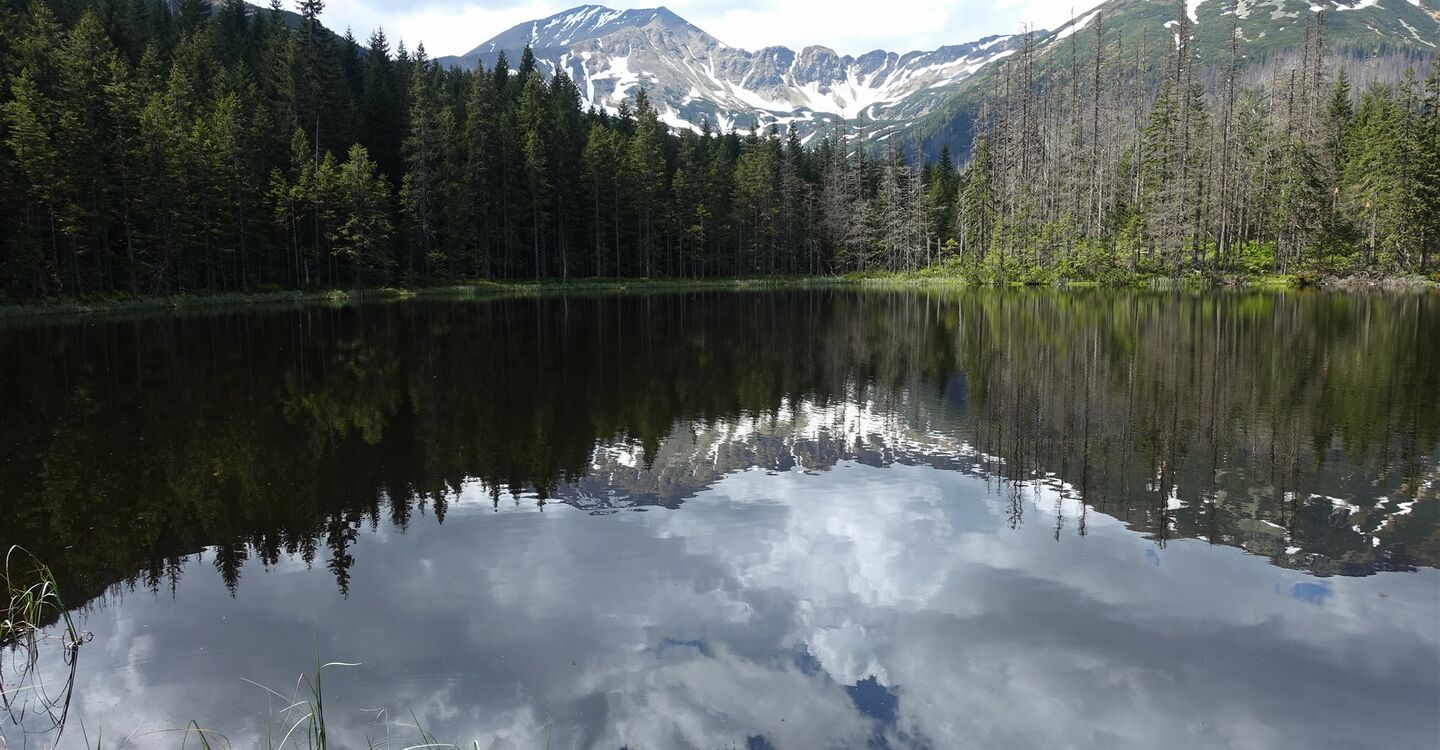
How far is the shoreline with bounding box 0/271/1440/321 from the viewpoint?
160 feet

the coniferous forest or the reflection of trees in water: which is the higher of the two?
the coniferous forest

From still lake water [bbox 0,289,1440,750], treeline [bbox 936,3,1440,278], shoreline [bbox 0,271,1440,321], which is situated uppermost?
treeline [bbox 936,3,1440,278]

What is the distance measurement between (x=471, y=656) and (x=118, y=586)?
4.36 metres

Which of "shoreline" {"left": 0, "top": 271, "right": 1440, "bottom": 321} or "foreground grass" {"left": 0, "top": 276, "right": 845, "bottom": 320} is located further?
"shoreline" {"left": 0, "top": 271, "right": 1440, "bottom": 321}

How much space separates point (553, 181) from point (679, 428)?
2904 inches

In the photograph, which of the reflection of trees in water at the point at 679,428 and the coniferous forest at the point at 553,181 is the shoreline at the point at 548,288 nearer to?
the coniferous forest at the point at 553,181

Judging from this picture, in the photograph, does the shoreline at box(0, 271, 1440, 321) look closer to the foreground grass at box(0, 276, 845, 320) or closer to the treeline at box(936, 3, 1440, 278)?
the foreground grass at box(0, 276, 845, 320)

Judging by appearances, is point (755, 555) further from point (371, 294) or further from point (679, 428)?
point (371, 294)

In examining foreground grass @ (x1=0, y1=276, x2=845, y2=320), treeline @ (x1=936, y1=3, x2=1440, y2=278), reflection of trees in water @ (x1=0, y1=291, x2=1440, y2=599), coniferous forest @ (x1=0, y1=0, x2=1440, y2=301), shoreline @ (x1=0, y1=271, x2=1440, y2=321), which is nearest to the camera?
reflection of trees in water @ (x1=0, y1=291, x2=1440, y2=599)

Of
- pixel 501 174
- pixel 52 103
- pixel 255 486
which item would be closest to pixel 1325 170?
pixel 501 174

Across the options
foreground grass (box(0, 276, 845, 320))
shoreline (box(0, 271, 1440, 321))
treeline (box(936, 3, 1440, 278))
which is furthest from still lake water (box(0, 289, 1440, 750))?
treeline (box(936, 3, 1440, 278))

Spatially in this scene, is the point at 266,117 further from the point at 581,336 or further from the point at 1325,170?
the point at 1325,170

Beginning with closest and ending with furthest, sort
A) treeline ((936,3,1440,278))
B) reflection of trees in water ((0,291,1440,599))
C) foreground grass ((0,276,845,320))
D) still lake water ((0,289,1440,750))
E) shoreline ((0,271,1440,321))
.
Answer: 1. still lake water ((0,289,1440,750))
2. reflection of trees in water ((0,291,1440,599))
3. foreground grass ((0,276,845,320))
4. shoreline ((0,271,1440,321))
5. treeline ((936,3,1440,278))

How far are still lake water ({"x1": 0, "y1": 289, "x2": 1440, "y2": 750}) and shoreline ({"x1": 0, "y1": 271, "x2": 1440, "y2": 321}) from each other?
35.5 metres
